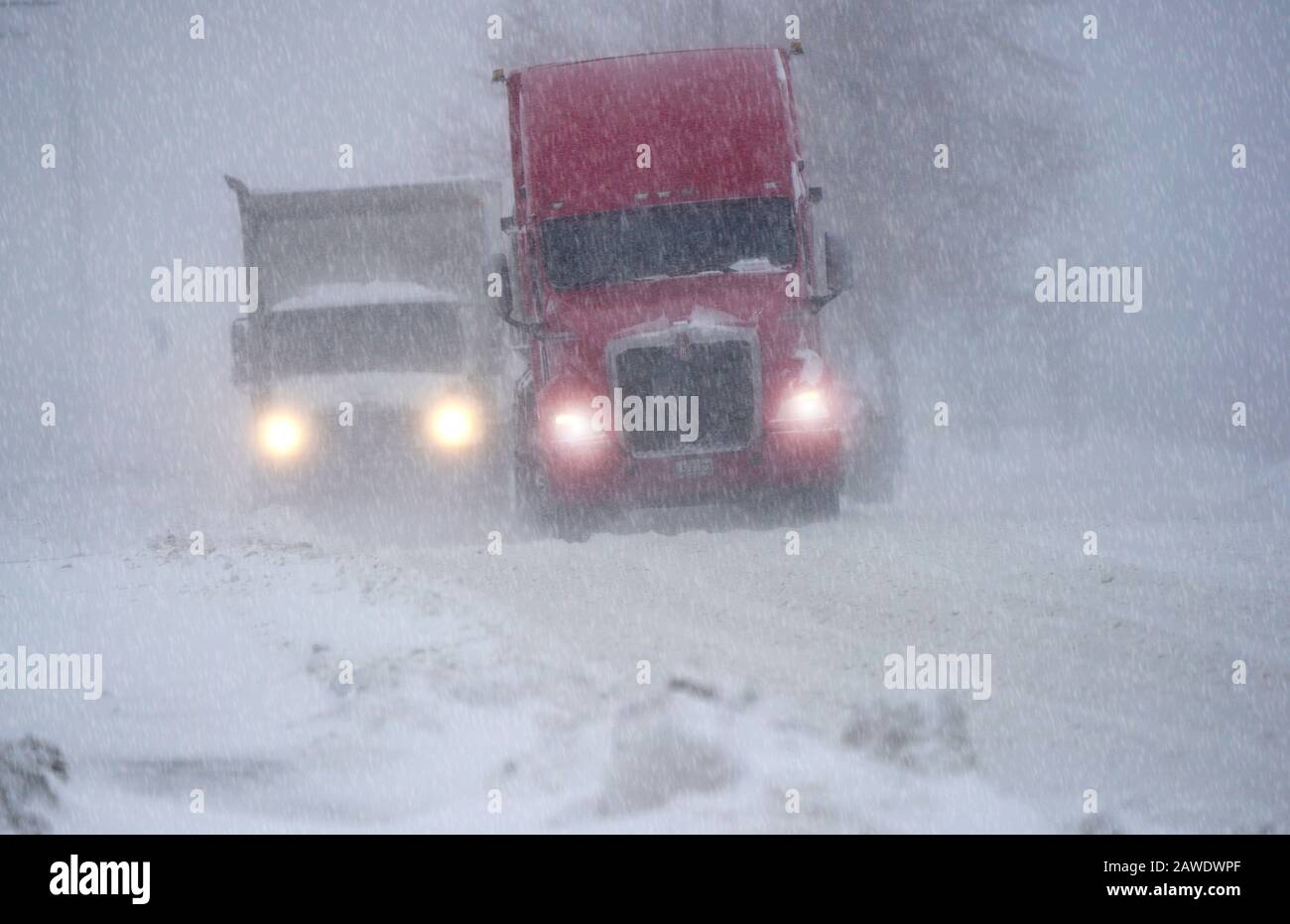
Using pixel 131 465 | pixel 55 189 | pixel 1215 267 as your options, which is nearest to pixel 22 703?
pixel 131 465

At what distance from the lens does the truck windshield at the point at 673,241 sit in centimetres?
1147

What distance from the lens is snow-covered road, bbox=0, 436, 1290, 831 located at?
5004 mm

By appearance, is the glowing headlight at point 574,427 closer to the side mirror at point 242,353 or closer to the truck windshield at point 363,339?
the truck windshield at point 363,339

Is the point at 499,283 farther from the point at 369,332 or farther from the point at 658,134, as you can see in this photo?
the point at 369,332

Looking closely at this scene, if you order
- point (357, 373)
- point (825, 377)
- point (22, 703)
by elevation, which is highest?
point (357, 373)

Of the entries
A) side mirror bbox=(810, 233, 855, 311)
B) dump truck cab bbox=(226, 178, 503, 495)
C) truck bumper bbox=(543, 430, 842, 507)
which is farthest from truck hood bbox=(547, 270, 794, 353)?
dump truck cab bbox=(226, 178, 503, 495)

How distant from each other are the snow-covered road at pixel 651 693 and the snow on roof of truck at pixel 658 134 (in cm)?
356

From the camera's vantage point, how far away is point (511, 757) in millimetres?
5301

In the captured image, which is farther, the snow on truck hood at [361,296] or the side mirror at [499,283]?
the snow on truck hood at [361,296]

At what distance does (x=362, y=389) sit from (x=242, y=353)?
1.41 m

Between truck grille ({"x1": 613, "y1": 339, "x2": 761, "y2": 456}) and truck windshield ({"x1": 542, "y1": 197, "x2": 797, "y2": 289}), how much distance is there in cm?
95

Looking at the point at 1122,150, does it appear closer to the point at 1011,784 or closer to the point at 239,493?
the point at 239,493

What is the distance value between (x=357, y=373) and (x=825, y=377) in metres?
4.91

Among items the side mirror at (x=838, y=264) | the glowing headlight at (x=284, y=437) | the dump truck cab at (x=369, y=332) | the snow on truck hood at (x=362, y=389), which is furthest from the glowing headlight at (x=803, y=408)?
the glowing headlight at (x=284, y=437)
